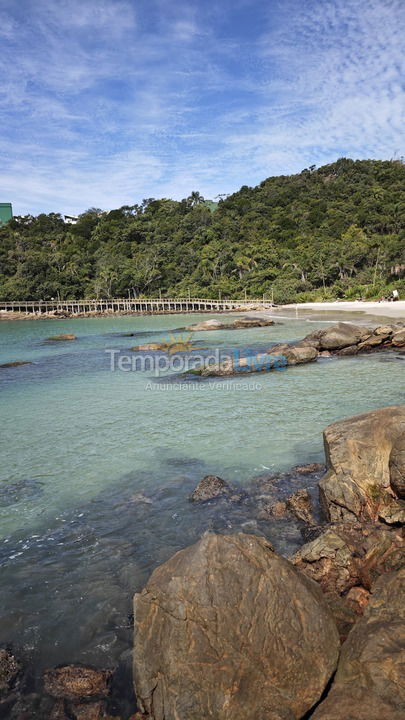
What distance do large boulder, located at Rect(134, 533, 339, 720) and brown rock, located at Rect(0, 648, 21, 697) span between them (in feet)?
4.34

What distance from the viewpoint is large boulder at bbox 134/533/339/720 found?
294cm

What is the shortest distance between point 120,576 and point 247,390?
9.55 metres

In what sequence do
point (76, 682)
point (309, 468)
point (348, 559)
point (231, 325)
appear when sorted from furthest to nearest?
point (231, 325), point (309, 468), point (348, 559), point (76, 682)

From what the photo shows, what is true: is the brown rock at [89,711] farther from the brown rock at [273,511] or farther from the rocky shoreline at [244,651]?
the brown rock at [273,511]

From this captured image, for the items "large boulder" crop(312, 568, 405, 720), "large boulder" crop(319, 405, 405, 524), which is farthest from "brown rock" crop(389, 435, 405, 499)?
"large boulder" crop(312, 568, 405, 720)

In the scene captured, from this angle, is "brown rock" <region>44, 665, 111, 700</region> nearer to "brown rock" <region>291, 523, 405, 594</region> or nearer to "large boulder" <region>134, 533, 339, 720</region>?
"large boulder" <region>134, 533, 339, 720</region>

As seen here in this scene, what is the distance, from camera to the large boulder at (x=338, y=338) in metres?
19.9

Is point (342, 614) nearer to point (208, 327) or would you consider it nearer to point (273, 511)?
point (273, 511)

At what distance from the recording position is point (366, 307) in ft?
136

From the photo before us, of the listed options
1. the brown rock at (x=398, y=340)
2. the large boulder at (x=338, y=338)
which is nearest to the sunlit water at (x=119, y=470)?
the large boulder at (x=338, y=338)

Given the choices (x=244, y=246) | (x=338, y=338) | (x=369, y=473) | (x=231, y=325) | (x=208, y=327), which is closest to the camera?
(x=369, y=473)

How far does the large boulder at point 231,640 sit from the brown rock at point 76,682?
658 mm

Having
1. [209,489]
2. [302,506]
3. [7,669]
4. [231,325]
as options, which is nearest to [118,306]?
[231,325]

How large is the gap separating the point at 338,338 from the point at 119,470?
14.3 m
